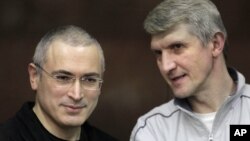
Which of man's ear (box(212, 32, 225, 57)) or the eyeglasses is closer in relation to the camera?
the eyeglasses

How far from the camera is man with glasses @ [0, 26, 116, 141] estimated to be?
268cm

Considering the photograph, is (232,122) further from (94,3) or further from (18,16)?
(18,16)

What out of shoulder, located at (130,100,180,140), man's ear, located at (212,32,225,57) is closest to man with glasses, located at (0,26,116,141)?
shoulder, located at (130,100,180,140)

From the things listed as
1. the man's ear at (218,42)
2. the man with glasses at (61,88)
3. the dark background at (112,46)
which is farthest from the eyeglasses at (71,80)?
the dark background at (112,46)

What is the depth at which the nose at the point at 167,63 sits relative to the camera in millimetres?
2666

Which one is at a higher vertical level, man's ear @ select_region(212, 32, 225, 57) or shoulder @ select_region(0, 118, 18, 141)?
man's ear @ select_region(212, 32, 225, 57)

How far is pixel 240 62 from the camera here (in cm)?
372

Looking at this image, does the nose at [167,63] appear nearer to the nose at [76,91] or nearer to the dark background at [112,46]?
the nose at [76,91]

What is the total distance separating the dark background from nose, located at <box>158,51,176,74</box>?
0.97 meters

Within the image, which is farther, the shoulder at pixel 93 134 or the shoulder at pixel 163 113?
the shoulder at pixel 93 134

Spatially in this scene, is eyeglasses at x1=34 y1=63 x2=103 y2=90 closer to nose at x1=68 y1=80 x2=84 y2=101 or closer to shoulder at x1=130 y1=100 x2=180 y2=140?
nose at x1=68 y1=80 x2=84 y2=101

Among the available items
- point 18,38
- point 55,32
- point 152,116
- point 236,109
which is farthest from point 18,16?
point 236,109

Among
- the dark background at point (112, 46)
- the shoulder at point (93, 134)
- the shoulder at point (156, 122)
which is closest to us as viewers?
the shoulder at point (156, 122)

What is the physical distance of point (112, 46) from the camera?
12.0 feet
